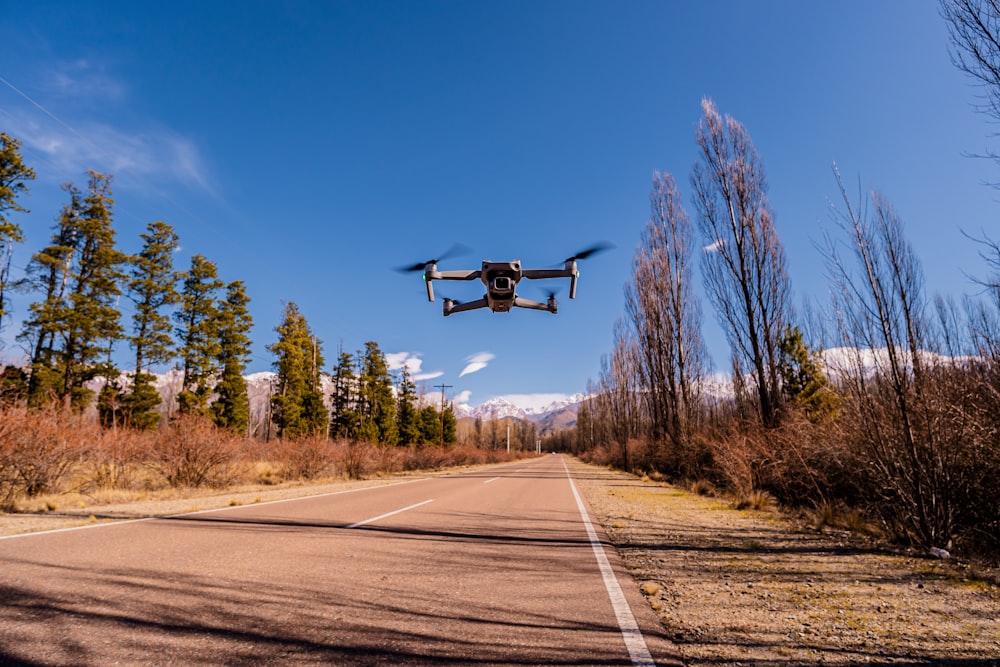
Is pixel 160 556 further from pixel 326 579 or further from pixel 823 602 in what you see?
pixel 823 602

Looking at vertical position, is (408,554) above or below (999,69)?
below

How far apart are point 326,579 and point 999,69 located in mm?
10763

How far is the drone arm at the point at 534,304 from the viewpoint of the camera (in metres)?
7.64

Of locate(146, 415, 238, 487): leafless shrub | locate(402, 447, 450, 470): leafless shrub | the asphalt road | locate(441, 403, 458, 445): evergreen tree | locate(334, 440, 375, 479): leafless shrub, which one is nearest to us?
the asphalt road

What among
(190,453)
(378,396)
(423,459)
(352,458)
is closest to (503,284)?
(190,453)

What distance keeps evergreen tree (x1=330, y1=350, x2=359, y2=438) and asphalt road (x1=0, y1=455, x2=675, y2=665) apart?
45722 mm

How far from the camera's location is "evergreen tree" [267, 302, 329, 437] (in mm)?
40781

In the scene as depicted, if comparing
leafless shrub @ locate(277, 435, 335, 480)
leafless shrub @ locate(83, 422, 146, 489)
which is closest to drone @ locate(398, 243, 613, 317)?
leafless shrub @ locate(83, 422, 146, 489)

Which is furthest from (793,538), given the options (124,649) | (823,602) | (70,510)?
(70,510)

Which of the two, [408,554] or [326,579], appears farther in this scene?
[408,554]

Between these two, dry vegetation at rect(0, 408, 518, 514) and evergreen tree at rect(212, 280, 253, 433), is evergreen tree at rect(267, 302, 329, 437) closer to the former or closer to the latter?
evergreen tree at rect(212, 280, 253, 433)

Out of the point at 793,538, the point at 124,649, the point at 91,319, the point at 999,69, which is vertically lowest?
the point at 793,538

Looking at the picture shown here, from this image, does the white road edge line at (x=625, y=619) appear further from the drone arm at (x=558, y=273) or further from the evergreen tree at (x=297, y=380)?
the evergreen tree at (x=297, y=380)

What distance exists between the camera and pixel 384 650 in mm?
2799
